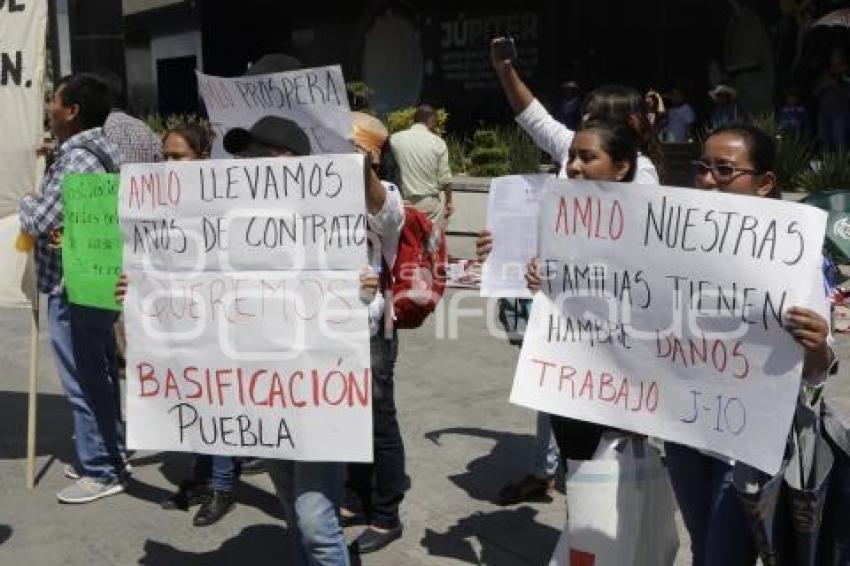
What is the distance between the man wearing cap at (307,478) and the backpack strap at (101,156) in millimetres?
1315

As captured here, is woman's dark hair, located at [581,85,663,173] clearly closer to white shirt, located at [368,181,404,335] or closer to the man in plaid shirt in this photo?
white shirt, located at [368,181,404,335]

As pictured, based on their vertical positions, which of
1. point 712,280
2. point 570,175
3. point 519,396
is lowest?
point 519,396

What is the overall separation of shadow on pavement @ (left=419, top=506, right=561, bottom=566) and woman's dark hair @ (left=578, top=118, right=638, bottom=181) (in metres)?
1.66

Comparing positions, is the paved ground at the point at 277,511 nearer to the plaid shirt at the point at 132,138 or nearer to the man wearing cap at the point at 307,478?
the man wearing cap at the point at 307,478

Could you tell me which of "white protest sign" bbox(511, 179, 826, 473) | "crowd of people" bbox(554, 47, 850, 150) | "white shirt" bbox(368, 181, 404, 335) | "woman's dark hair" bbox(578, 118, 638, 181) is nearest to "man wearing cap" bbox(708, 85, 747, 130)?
"crowd of people" bbox(554, 47, 850, 150)

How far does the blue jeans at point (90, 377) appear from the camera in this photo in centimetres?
470

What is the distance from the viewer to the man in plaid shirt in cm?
459

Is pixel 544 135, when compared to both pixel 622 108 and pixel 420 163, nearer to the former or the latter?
pixel 622 108

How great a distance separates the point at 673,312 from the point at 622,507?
2.00 ft

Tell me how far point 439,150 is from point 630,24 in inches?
319

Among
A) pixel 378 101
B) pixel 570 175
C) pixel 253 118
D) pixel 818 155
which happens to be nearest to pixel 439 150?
pixel 818 155

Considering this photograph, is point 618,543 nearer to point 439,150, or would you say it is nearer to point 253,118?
point 253,118

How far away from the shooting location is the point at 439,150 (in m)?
9.97

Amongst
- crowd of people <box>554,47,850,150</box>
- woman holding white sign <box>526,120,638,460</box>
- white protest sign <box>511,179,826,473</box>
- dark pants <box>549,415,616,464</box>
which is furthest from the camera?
crowd of people <box>554,47,850,150</box>
